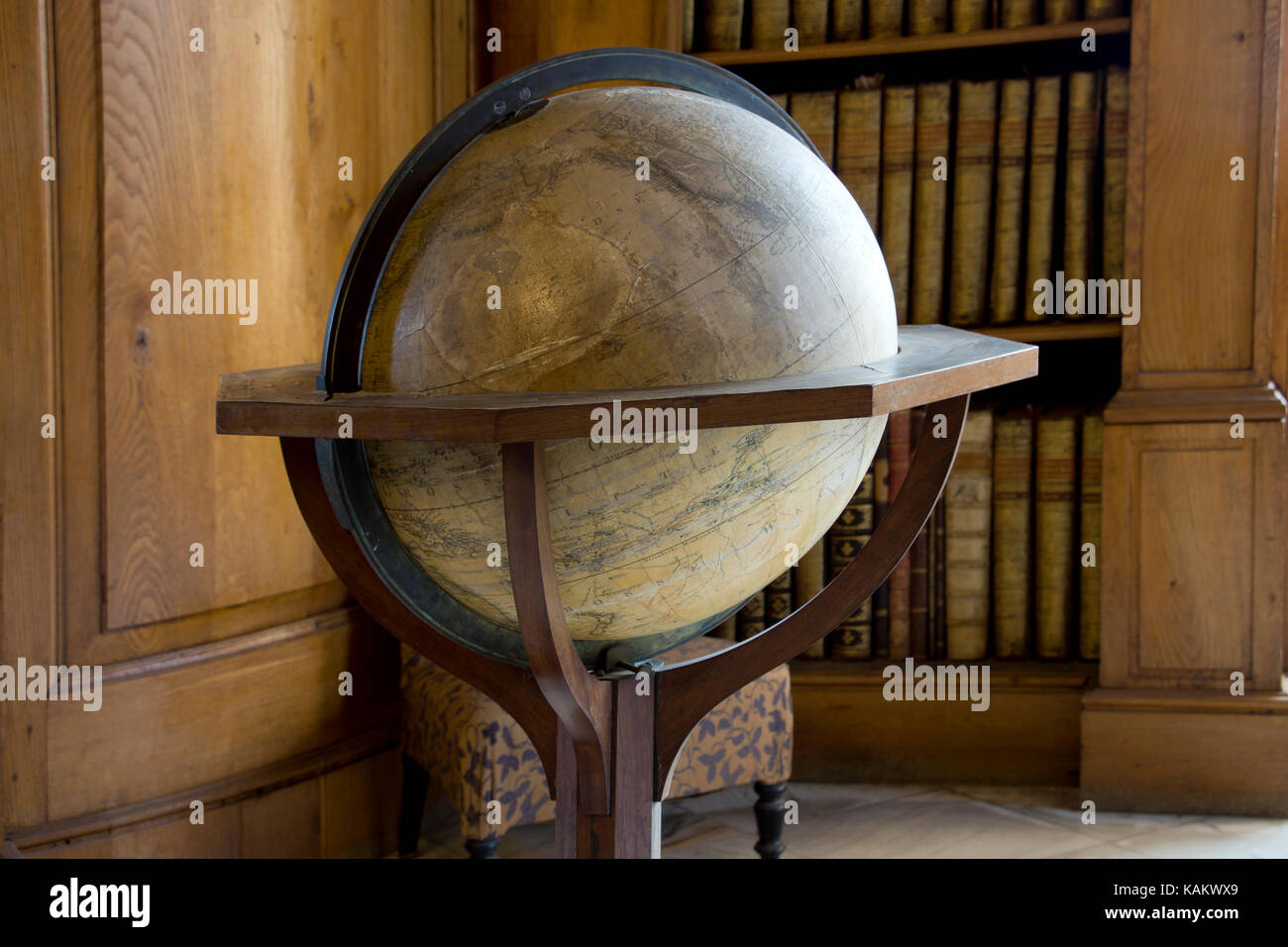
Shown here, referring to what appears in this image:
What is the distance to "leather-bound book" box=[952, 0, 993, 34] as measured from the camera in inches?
129

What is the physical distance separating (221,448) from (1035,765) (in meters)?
2.19

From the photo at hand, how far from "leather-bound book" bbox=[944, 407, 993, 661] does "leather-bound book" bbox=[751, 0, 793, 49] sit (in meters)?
1.10

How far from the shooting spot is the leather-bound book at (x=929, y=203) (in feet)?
10.8

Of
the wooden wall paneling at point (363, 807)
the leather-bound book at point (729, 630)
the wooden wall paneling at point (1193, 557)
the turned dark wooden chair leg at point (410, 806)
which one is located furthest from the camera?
the leather-bound book at point (729, 630)

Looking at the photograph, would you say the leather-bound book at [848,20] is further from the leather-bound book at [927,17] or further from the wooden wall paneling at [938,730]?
the wooden wall paneling at [938,730]

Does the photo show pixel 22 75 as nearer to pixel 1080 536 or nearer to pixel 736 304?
pixel 736 304

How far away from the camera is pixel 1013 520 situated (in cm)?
335

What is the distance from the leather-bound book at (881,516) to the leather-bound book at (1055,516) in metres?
0.38

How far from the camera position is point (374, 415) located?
1.22 metres

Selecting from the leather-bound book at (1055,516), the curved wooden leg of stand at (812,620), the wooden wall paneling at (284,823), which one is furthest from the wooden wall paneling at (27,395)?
the leather-bound book at (1055,516)

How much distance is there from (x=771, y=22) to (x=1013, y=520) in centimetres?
143

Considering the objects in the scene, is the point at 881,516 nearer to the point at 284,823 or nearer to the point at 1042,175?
the point at 1042,175

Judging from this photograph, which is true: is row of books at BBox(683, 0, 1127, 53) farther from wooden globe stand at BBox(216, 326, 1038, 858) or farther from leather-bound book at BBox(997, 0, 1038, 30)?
wooden globe stand at BBox(216, 326, 1038, 858)

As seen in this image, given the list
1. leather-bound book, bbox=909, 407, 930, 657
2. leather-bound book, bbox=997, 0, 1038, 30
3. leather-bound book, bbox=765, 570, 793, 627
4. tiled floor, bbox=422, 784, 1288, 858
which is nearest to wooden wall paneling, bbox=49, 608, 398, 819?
tiled floor, bbox=422, 784, 1288, 858
